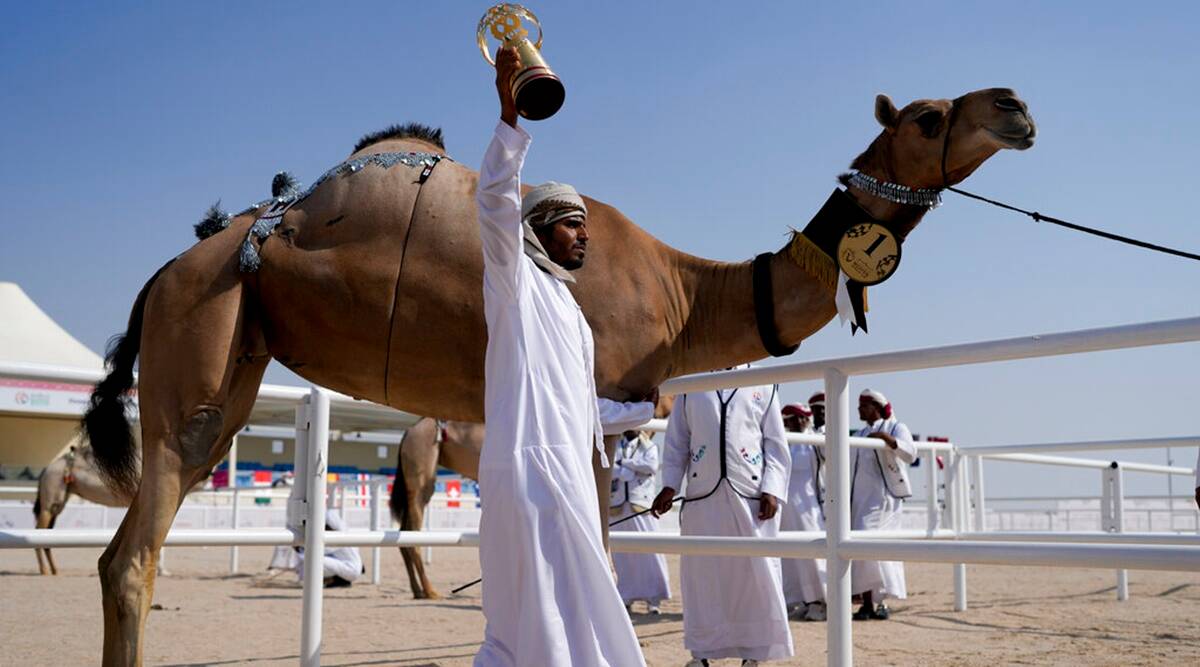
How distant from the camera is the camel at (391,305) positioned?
3.95 metres

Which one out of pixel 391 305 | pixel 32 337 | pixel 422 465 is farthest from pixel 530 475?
pixel 32 337

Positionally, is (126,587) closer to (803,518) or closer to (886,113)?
(886,113)

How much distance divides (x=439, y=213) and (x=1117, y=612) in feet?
28.3

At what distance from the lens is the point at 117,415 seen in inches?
174

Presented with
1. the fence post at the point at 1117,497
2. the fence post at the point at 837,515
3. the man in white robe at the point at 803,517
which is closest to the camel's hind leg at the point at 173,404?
the fence post at the point at 837,515

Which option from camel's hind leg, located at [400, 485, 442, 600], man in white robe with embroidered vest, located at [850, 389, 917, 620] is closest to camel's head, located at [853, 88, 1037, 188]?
man in white robe with embroidered vest, located at [850, 389, 917, 620]

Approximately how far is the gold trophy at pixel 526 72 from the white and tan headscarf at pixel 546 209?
449 millimetres

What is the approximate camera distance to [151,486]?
3.92 meters

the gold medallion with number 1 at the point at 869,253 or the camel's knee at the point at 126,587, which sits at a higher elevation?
→ the gold medallion with number 1 at the point at 869,253

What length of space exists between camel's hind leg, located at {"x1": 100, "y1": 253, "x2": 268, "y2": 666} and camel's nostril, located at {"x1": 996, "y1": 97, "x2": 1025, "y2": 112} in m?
2.82

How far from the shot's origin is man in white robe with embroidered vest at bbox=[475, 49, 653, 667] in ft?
10.3

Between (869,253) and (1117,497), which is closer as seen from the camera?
(869,253)

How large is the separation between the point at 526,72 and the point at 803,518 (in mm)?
9072

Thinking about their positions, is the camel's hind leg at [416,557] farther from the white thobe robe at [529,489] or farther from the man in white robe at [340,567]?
the white thobe robe at [529,489]
